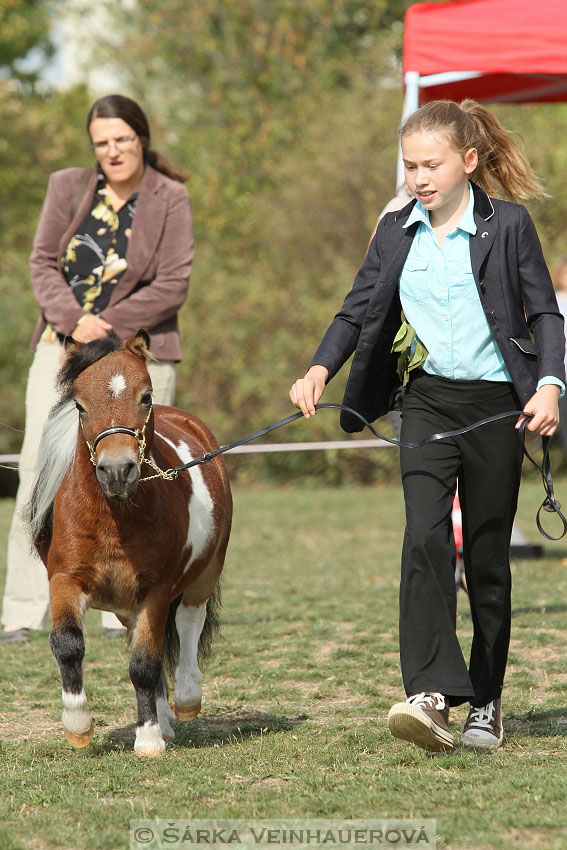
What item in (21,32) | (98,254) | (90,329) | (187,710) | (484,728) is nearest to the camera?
(484,728)

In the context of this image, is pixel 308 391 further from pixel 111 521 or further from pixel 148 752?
pixel 148 752

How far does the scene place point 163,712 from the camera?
448 centimetres

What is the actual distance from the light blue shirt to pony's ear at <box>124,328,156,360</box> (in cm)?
98

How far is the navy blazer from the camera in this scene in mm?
3990

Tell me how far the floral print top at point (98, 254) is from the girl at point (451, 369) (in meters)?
2.24

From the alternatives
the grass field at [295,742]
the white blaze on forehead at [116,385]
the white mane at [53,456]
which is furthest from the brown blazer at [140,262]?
the white blaze on forehead at [116,385]

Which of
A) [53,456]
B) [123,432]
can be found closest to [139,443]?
[123,432]

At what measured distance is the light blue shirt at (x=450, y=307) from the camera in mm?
4031

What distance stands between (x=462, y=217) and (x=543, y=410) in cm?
78

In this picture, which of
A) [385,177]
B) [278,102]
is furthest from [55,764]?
[278,102]

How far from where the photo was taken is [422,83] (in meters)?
8.15

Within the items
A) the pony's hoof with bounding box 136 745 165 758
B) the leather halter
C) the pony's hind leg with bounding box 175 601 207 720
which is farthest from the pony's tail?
the leather halter

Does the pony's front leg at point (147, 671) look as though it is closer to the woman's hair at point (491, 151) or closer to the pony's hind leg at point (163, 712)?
the pony's hind leg at point (163, 712)

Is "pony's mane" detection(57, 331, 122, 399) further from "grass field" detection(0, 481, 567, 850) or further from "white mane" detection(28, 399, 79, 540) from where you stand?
"grass field" detection(0, 481, 567, 850)
